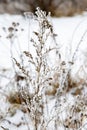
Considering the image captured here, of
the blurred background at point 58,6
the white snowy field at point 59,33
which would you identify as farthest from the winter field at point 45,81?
the blurred background at point 58,6

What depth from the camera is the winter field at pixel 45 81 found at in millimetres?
2217

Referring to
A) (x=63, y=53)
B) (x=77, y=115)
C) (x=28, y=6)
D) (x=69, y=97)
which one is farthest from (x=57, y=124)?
(x=28, y=6)

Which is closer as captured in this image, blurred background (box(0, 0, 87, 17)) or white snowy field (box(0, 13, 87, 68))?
white snowy field (box(0, 13, 87, 68))

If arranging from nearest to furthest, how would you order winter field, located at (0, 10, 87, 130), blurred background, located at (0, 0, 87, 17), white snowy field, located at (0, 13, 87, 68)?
winter field, located at (0, 10, 87, 130) → white snowy field, located at (0, 13, 87, 68) → blurred background, located at (0, 0, 87, 17)

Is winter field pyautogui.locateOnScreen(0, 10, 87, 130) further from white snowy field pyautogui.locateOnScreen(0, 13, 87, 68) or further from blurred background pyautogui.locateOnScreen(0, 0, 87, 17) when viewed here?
blurred background pyautogui.locateOnScreen(0, 0, 87, 17)

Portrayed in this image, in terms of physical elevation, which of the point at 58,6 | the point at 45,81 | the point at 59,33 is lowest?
the point at 59,33

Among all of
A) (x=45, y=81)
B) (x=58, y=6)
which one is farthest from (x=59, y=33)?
(x=45, y=81)

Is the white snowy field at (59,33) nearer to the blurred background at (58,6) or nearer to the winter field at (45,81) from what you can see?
the winter field at (45,81)

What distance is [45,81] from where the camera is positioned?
2180 mm

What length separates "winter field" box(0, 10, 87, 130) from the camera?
222 centimetres

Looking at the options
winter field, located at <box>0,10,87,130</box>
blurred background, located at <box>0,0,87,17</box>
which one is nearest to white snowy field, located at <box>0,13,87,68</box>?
winter field, located at <box>0,10,87,130</box>

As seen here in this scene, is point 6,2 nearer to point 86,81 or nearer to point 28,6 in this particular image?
point 28,6

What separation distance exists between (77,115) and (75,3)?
2.62 m

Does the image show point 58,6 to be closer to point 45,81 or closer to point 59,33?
point 59,33
